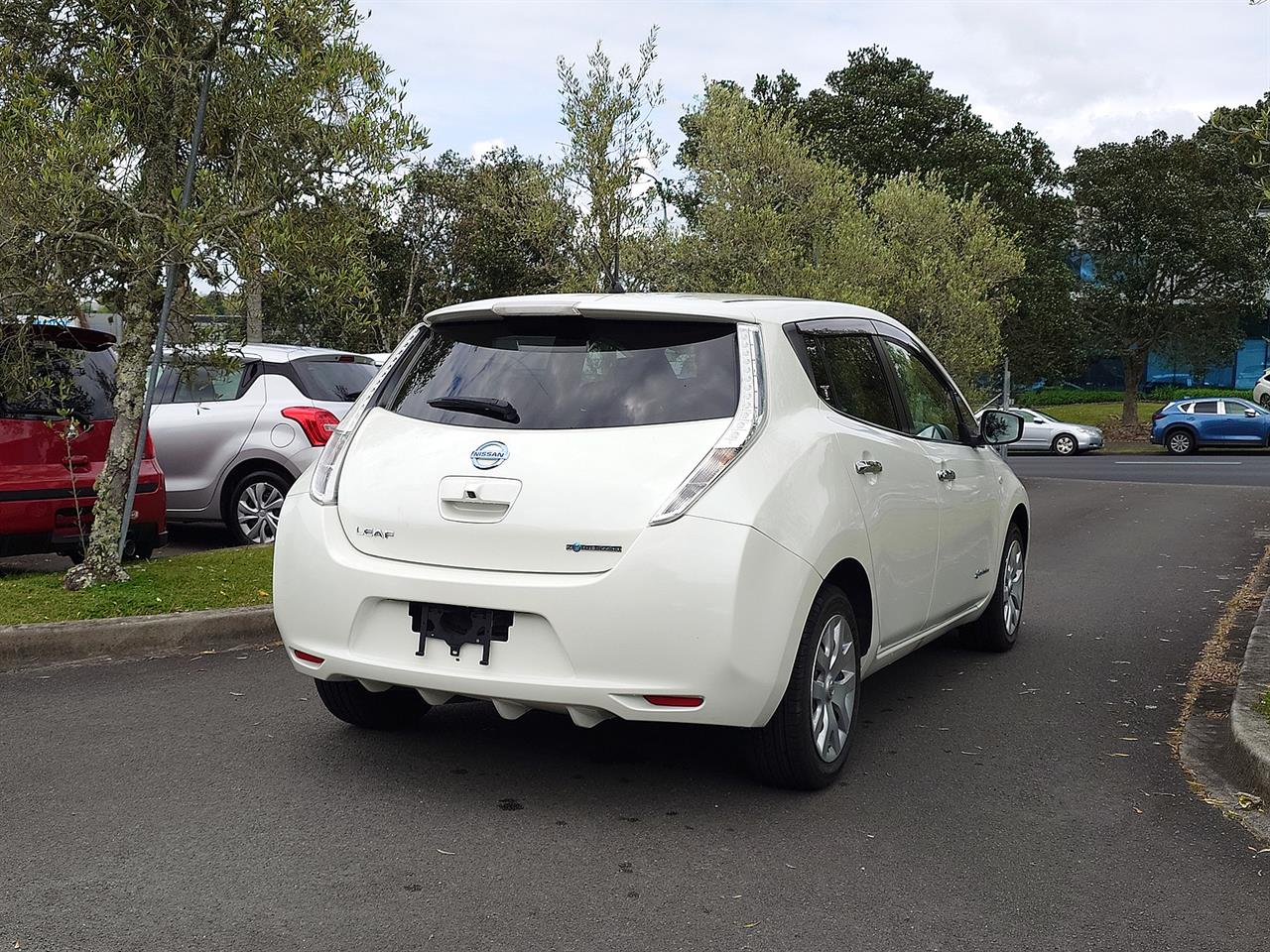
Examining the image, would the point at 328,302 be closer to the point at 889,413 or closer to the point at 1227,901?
the point at 889,413

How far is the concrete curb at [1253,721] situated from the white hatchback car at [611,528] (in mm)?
1335

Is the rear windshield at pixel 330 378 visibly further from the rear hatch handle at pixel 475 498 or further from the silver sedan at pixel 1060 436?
the silver sedan at pixel 1060 436

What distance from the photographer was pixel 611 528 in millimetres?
4141

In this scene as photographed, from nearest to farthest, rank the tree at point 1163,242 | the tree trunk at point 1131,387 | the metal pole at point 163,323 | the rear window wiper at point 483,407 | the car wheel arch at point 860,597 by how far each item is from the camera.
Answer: the rear window wiper at point 483,407
the car wheel arch at point 860,597
the metal pole at point 163,323
the tree at point 1163,242
the tree trunk at point 1131,387

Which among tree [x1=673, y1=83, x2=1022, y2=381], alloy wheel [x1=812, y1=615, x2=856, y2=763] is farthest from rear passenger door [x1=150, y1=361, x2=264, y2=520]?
tree [x1=673, y1=83, x2=1022, y2=381]

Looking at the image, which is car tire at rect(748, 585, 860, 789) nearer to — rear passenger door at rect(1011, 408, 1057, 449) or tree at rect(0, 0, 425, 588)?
tree at rect(0, 0, 425, 588)

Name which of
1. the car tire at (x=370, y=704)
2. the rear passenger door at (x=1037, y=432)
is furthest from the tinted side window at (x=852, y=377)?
the rear passenger door at (x=1037, y=432)

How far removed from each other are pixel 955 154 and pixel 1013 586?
33641 mm

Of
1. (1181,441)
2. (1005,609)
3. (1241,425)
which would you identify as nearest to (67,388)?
(1005,609)

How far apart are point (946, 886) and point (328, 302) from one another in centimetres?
523

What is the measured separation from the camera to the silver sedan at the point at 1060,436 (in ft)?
120

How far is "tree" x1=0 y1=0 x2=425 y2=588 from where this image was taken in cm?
727

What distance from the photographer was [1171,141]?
146 ft

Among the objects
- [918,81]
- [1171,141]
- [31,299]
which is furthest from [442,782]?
[1171,141]
